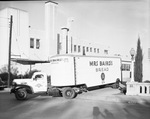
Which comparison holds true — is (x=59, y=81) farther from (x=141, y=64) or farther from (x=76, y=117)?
(x=141, y=64)

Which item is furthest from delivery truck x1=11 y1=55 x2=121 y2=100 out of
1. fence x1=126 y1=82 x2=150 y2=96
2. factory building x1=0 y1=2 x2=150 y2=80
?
factory building x1=0 y1=2 x2=150 y2=80

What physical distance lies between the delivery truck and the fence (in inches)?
110

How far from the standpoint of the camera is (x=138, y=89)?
13.5 metres

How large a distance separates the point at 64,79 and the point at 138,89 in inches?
208

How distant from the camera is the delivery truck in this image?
41.3ft

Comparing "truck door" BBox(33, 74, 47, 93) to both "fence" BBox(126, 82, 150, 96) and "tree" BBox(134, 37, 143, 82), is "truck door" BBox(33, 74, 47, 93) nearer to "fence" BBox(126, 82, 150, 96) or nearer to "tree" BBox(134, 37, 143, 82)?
"fence" BBox(126, 82, 150, 96)

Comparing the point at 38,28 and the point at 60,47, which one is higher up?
the point at 38,28

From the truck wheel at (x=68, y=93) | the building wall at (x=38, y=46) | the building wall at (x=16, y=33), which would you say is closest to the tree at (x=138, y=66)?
the truck wheel at (x=68, y=93)

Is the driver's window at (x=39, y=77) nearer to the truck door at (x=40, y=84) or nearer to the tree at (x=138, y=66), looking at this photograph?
the truck door at (x=40, y=84)

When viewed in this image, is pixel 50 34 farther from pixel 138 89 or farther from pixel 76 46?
pixel 138 89

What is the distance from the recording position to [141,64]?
18.5 metres

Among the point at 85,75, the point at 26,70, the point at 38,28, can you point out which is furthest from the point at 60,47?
the point at 85,75

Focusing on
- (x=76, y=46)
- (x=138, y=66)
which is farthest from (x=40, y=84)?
(x=76, y=46)

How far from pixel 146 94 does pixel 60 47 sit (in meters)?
19.3
